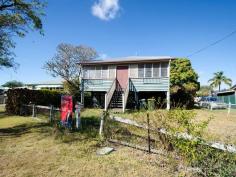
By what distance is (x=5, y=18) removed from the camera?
11.0 meters

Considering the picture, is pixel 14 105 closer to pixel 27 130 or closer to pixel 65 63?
pixel 27 130

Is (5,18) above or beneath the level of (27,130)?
above

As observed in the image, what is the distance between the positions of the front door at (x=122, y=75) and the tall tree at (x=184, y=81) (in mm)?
6492

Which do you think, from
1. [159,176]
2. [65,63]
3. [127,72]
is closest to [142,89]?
[127,72]

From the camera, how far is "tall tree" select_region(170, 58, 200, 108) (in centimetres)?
2717

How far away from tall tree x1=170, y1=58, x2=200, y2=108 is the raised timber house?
3.98 m

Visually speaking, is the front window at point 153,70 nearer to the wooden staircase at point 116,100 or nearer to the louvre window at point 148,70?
the louvre window at point 148,70

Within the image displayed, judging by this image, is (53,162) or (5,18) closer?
(53,162)

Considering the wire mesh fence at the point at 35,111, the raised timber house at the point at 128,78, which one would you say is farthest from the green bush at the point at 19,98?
the raised timber house at the point at 128,78

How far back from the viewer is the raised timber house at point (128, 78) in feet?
68.8

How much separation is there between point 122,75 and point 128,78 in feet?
5.17

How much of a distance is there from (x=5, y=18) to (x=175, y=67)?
82.0ft

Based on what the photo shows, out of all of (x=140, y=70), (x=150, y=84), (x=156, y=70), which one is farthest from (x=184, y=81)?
(x=150, y=84)

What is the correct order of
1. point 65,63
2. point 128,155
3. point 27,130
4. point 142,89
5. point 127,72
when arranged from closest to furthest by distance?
point 128,155 < point 27,130 < point 142,89 < point 127,72 < point 65,63
